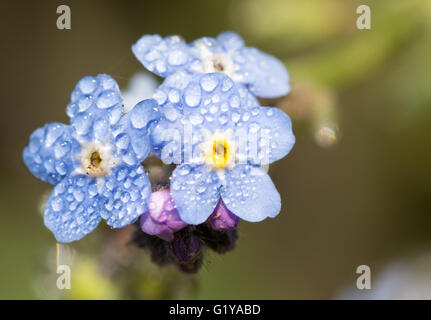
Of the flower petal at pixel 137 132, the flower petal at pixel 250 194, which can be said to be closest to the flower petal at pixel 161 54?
the flower petal at pixel 137 132

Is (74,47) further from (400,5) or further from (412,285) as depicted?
(412,285)

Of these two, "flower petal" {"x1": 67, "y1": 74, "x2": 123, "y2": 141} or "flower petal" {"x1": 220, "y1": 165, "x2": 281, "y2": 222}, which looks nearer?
"flower petal" {"x1": 220, "y1": 165, "x2": 281, "y2": 222}

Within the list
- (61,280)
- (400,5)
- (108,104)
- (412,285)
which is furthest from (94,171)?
(412,285)

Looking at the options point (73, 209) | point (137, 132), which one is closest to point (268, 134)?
point (137, 132)

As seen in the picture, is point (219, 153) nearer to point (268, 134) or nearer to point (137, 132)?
point (268, 134)

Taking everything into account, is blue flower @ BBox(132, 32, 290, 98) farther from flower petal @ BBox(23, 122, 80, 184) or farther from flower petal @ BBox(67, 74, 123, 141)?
flower petal @ BBox(23, 122, 80, 184)

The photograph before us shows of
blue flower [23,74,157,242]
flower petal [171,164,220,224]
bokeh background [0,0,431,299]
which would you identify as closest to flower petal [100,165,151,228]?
blue flower [23,74,157,242]
